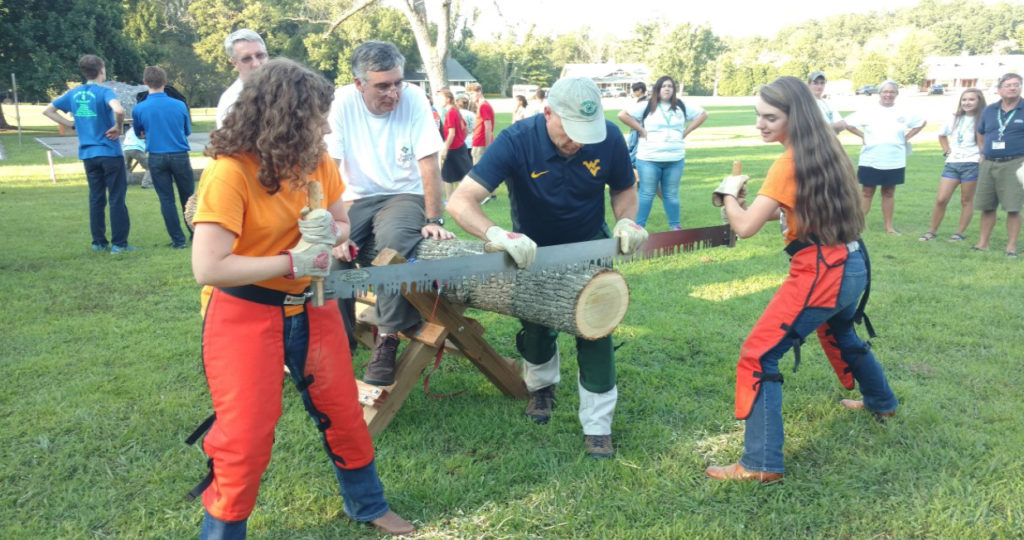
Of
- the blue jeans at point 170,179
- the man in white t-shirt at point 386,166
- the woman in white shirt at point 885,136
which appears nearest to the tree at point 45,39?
the blue jeans at point 170,179

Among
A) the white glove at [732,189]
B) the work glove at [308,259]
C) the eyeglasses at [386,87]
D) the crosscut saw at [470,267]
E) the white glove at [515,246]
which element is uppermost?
the eyeglasses at [386,87]

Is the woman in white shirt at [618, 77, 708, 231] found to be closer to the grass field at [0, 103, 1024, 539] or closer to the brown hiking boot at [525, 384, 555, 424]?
the grass field at [0, 103, 1024, 539]

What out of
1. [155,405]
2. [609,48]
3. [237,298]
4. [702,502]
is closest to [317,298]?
[237,298]

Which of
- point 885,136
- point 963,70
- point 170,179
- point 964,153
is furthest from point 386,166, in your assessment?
point 963,70

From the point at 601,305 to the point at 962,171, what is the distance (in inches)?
291

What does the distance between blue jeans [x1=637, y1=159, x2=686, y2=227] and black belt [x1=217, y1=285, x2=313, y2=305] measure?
22.2 feet

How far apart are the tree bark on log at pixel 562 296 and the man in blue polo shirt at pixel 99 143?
6434mm

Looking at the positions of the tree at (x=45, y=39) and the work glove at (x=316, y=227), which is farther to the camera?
the tree at (x=45, y=39)

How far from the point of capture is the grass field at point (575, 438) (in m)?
3.18

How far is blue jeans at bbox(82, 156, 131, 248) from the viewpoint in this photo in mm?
8328

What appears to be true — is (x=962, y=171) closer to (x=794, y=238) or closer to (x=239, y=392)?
(x=794, y=238)

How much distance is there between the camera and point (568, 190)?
3.58m

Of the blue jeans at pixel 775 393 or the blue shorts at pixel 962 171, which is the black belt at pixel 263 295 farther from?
the blue shorts at pixel 962 171

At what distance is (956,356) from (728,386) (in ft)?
6.11
